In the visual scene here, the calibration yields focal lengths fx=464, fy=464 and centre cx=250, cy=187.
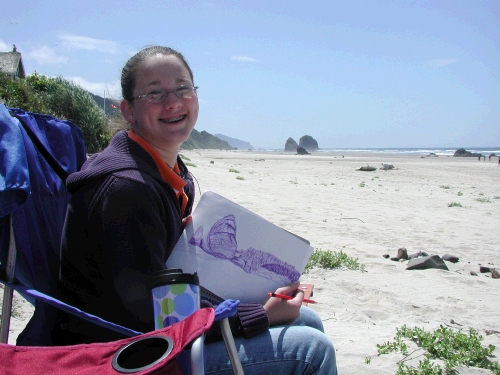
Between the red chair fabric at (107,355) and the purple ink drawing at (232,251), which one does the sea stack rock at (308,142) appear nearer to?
the purple ink drawing at (232,251)

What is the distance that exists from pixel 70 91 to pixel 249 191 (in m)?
5.49

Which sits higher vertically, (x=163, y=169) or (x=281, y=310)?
(x=163, y=169)

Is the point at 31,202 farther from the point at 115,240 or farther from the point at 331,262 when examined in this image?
the point at 331,262

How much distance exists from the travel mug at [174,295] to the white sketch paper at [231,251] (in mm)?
390

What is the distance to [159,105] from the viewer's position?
2.01 m

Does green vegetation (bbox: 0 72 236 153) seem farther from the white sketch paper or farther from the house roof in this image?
the house roof

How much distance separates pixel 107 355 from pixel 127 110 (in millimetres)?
1113

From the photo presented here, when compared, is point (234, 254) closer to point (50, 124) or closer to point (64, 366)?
point (64, 366)

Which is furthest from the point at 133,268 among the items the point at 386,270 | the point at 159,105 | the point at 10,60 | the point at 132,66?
the point at 10,60

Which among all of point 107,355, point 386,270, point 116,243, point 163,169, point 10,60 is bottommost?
point 386,270

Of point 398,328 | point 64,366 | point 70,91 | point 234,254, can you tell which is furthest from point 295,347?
point 70,91

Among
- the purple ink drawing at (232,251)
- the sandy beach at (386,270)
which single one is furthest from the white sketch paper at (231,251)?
the sandy beach at (386,270)

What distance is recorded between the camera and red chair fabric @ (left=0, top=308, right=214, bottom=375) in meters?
1.24

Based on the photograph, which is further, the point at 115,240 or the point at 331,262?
the point at 331,262
